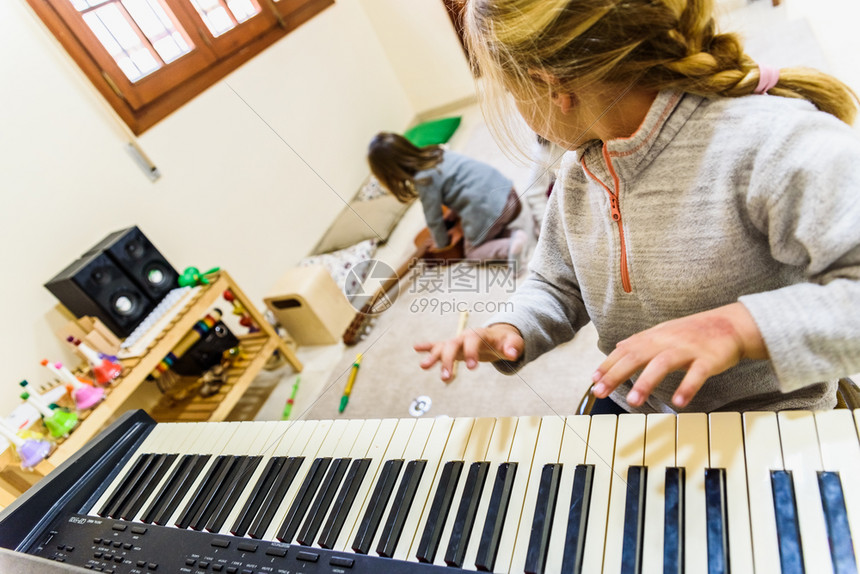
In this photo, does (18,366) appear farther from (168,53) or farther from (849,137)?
(849,137)

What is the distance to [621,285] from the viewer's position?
2.42ft

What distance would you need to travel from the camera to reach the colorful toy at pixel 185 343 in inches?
83.4

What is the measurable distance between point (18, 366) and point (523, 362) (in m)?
1.86

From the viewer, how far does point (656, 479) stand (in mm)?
548

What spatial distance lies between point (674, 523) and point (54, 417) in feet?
5.61

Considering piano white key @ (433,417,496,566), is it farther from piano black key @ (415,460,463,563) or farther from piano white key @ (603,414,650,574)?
piano white key @ (603,414,650,574)

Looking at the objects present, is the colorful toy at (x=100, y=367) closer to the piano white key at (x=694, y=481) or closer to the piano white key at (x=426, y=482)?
the piano white key at (x=426, y=482)

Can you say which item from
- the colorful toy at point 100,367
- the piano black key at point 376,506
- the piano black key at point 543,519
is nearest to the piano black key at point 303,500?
the piano black key at point 376,506

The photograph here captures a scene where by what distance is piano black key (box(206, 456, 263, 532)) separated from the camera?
30.6 inches

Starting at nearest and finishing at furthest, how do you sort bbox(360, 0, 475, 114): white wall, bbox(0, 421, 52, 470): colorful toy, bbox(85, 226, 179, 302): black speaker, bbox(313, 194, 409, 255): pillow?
bbox(0, 421, 52, 470): colorful toy < bbox(85, 226, 179, 302): black speaker < bbox(313, 194, 409, 255): pillow < bbox(360, 0, 475, 114): white wall

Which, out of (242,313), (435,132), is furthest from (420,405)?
(435,132)

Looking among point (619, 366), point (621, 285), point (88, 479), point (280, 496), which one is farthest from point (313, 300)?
point (619, 366)

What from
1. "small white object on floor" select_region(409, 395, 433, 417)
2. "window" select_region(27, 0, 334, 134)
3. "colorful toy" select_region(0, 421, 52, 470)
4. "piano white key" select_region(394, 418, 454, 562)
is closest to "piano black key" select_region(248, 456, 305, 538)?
"piano white key" select_region(394, 418, 454, 562)

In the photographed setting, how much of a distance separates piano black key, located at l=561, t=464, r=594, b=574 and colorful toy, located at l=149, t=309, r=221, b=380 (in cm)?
192
